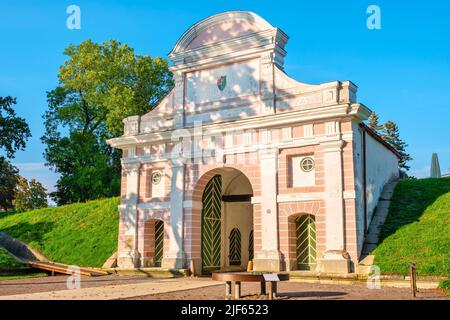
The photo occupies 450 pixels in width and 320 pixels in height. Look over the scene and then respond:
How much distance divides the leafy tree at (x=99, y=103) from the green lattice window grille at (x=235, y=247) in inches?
495

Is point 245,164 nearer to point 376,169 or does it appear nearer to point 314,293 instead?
point 376,169

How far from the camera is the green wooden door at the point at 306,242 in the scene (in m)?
16.8

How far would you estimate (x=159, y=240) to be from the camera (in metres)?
20.5

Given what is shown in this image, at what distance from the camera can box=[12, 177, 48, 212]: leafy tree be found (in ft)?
161

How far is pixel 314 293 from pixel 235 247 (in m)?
10.00

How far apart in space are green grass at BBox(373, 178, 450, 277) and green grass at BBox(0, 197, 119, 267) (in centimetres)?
1235

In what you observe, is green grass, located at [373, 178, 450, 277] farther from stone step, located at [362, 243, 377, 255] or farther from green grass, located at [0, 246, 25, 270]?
green grass, located at [0, 246, 25, 270]

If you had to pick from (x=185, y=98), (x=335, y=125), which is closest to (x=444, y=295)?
(x=335, y=125)

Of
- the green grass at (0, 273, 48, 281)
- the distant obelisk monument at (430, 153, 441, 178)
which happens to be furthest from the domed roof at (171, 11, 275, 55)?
the distant obelisk monument at (430, 153, 441, 178)

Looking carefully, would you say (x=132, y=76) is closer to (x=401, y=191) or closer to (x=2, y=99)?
(x=2, y=99)

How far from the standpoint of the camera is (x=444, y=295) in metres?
11.5

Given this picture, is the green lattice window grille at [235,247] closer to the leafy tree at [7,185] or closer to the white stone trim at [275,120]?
the white stone trim at [275,120]

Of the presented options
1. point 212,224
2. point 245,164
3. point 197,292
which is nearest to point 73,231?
point 212,224

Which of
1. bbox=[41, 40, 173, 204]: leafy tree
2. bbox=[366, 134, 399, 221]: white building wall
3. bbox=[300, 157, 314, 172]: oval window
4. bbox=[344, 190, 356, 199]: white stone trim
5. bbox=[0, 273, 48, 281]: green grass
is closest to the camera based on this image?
bbox=[344, 190, 356, 199]: white stone trim
